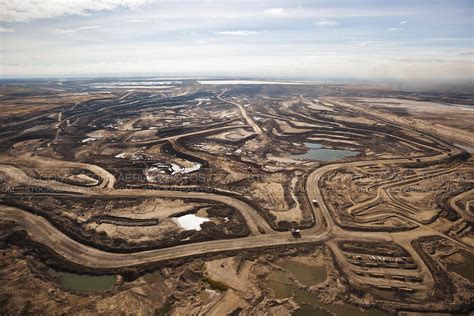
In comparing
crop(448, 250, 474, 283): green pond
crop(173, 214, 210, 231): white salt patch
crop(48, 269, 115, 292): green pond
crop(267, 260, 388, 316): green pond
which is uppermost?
crop(173, 214, 210, 231): white salt patch

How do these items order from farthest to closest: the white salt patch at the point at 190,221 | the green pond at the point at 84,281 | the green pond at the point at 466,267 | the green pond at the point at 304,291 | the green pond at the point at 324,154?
the green pond at the point at 324,154 → the white salt patch at the point at 190,221 → the green pond at the point at 466,267 → the green pond at the point at 84,281 → the green pond at the point at 304,291

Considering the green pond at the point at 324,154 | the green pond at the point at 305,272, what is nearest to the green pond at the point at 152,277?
the green pond at the point at 305,272

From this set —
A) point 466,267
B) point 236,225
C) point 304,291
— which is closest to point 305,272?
point 304,291

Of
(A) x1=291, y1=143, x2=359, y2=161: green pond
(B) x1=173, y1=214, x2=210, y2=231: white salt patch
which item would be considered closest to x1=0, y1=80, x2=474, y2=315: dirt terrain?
(B) x1=173, y1=214, x2=210, y2=231: white salt patch

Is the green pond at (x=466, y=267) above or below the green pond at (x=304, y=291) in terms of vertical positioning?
above

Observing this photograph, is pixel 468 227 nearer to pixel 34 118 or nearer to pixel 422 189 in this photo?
pixel 422 189

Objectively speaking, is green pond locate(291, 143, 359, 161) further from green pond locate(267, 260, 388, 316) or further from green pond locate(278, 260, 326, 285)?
green pond locate(267, 260, 388, 316)

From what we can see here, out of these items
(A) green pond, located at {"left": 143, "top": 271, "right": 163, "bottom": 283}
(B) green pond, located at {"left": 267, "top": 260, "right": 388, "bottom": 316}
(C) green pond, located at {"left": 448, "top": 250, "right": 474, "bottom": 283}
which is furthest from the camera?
(C) green pond, located at {"left": 448, "top": 250, "right": 474, "bottom": 283}

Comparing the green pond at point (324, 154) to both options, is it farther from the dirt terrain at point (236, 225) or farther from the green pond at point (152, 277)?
the green pond at point (152, 277)
